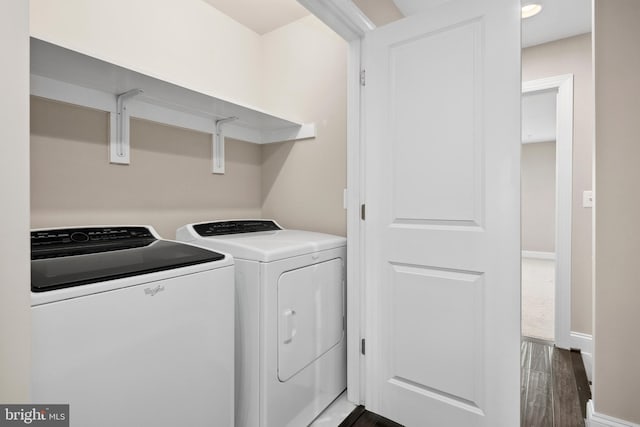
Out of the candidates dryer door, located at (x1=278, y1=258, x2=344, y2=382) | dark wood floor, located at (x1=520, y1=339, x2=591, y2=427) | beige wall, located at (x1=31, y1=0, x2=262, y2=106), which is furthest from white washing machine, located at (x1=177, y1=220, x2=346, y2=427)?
dark wood floor, located at (x1=520, y1=339, x2=591, y2=427)

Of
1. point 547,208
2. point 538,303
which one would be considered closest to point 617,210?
point 538,303

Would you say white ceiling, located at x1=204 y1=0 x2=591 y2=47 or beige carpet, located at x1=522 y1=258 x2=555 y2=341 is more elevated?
white ceiling, located at x1=204 y1=0 x2=591 y2=47

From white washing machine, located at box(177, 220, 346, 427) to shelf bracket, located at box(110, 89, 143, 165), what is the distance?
19.2 inches

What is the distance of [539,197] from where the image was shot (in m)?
7.37

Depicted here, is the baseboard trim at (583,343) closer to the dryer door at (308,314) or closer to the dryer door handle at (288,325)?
the dryer door at (308,314)

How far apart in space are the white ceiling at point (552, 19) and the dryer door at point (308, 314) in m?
1.84

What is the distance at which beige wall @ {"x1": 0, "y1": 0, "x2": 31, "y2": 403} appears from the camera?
0.59 metres

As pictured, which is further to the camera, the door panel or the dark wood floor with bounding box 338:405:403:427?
the dark wood floor with bounding box 338:405:403:427

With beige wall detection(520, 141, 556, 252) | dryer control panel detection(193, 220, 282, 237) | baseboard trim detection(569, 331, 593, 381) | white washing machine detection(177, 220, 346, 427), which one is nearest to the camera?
white washing machine detection(177, 220, 346, 427)

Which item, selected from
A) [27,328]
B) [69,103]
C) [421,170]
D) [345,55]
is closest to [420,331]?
[421,170]

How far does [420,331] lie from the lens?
1.54m

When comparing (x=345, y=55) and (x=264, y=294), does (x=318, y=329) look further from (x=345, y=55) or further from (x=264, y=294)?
(x=345, y=55)

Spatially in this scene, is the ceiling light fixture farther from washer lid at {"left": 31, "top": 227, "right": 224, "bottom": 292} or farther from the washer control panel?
the washer control panel

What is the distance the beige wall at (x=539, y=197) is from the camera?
7.23m
